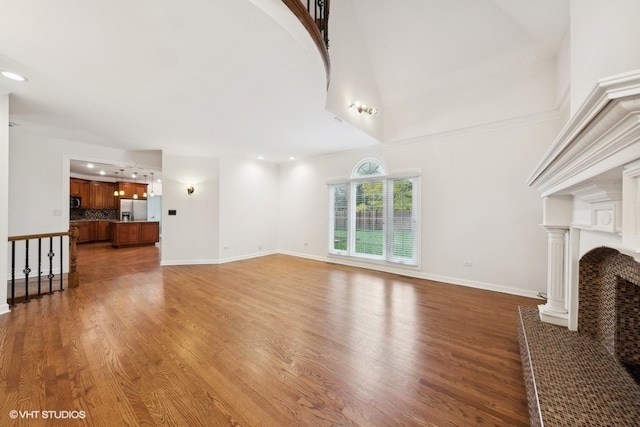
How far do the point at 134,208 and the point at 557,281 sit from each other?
40.9ft

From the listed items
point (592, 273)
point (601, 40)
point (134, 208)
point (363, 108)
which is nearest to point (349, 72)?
point (363, 108)

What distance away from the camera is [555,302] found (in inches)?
85.6

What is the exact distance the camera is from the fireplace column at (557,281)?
6.99 ft

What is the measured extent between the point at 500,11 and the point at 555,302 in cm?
383

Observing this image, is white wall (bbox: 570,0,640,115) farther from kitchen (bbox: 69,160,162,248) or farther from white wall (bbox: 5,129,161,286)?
kitchen (bbox: 69,160,162,248)

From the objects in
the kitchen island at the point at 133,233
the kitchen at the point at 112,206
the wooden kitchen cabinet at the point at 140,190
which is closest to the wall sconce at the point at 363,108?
the kitchen at the point at 112,206

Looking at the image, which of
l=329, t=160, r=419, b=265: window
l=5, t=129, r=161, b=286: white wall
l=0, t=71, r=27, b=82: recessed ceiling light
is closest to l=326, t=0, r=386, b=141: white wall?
l=329, t=160, r=419, b=265: window

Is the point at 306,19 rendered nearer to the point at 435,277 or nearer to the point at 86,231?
the point at 435,277

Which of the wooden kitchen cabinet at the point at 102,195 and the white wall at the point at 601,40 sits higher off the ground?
the white wall at the point at 601,40

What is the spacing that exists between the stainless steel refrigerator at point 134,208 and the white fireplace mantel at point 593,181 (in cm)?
1224

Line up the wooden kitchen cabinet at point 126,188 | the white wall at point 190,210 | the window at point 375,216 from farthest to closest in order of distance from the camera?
the wooden kitchen cabinet at point 126,188 → the white wall at point 190,210 → the window at point 375,216

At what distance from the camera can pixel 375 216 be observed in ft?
17.4

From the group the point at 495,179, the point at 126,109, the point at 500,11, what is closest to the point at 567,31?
the point at 500,11

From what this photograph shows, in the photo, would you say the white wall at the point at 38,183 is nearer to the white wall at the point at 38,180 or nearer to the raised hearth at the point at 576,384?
the white wall at the point at 38,180
